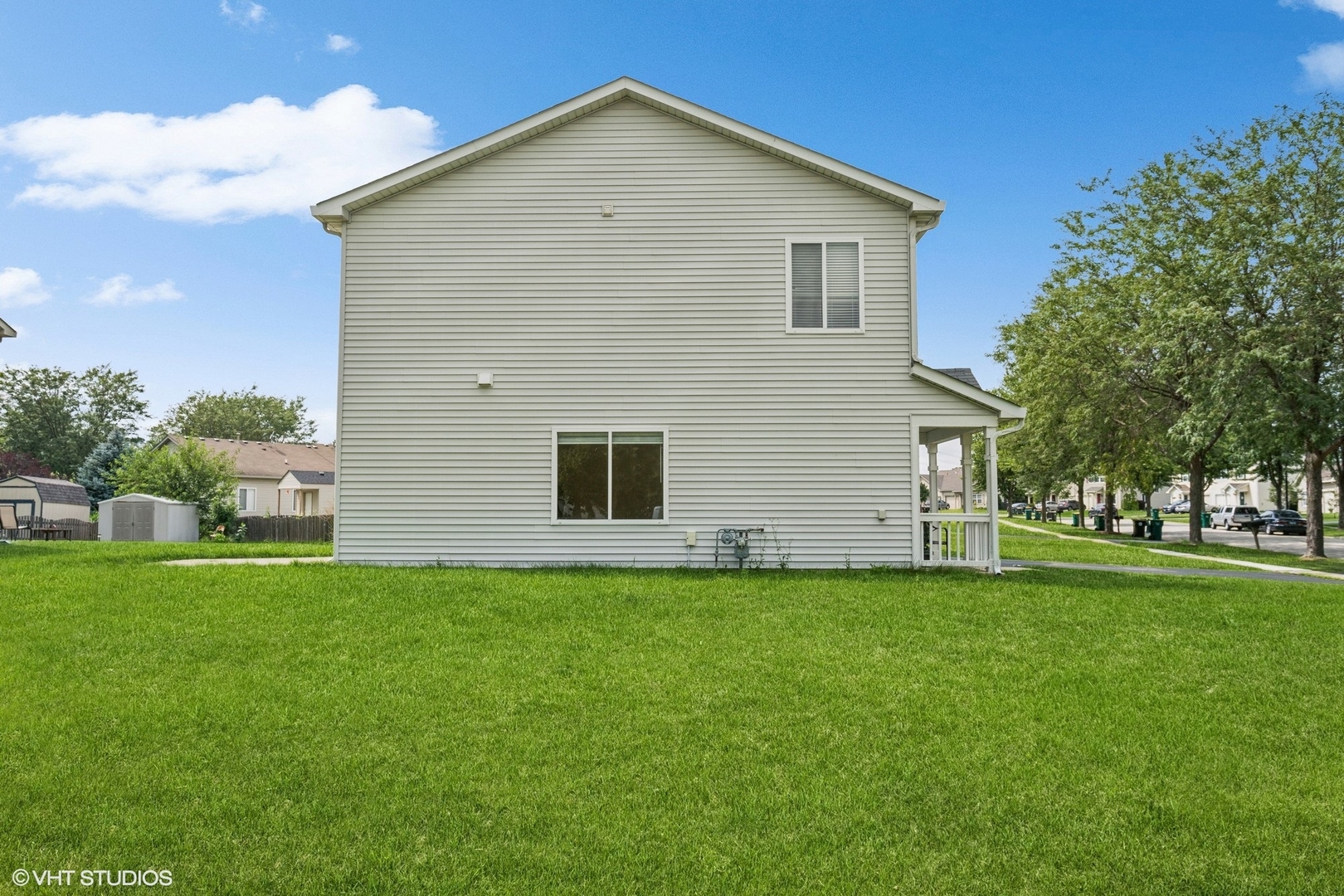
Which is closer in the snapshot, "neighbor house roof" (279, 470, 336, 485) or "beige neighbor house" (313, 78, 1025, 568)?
"beige neighbor house" (313, 78, 1025, 568)

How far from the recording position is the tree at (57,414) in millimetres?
64625

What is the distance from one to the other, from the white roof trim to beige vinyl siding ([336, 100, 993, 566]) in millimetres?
202

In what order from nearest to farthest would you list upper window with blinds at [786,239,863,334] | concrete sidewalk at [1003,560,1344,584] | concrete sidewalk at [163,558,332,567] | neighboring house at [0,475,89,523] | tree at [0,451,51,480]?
concrete sidewalk at [163,558,332,567] → upper window with blinds at [786,239,863,334] → concrete sidewalk at [1003,560,1344,584] → neighboring house at [0,475,89,523] → tree at [0,451,51,480]

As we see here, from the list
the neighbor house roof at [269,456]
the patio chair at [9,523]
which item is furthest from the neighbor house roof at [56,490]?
the neighbor house roof at [269,456]

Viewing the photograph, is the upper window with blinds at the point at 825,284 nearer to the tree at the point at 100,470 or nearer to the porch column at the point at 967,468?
the porch column at the point at 967,468

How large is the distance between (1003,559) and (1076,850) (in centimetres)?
1551

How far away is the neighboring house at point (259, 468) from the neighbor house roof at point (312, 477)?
0.73m

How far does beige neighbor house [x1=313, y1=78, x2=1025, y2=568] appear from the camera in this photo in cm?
1410

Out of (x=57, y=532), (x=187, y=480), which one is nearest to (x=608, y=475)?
(x=187, y=480)

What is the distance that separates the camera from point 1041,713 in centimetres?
657

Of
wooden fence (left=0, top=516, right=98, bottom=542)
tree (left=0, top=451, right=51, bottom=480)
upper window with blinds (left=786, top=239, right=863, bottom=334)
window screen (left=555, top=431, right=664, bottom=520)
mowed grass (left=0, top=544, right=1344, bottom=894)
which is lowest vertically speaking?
mowed grass (left=0, top=544, right=1344, bottom=894)

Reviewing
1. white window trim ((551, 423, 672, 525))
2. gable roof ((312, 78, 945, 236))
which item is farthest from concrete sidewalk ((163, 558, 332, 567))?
Answer: gable roof ((312, 78, 945, 236))

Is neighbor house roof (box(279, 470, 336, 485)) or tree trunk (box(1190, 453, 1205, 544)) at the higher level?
neighbor house roof (box(279, 470, 336, 485))

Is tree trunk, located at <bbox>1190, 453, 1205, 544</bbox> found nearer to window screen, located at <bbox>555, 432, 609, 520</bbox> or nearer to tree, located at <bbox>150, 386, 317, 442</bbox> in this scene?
window screen, located at <bbox>555, 432, 609, 520</bbox>
